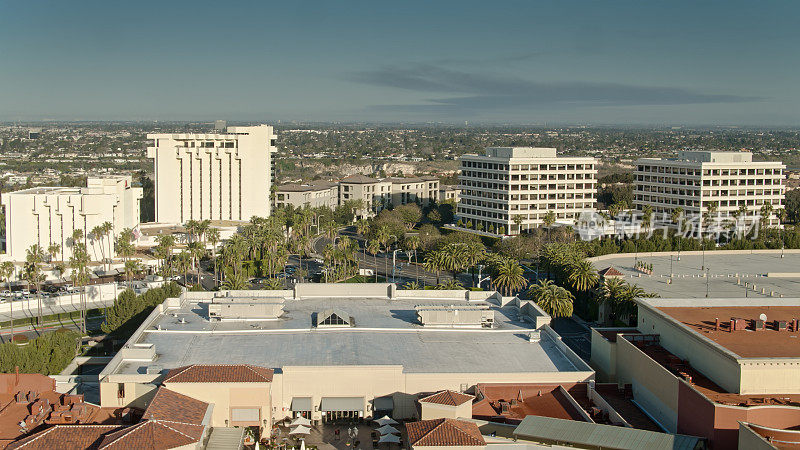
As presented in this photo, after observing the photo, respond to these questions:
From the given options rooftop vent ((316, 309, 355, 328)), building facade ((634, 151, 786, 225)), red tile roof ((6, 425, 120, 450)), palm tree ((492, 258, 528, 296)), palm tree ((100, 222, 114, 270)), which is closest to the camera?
red tile roof ((6, 425, 120, 450))

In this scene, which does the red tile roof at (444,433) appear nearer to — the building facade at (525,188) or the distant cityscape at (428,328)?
the distant cityscape at (428,328)

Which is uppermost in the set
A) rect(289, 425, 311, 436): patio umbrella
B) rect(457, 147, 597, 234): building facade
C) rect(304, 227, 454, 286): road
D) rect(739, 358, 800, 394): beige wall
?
rect(457, 147, 597, 234): building facade

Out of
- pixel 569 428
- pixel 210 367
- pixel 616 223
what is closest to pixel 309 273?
pixel 616 223

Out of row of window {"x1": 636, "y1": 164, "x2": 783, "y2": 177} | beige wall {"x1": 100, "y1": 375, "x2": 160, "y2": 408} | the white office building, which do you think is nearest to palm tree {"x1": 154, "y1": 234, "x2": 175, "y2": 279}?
the white office building

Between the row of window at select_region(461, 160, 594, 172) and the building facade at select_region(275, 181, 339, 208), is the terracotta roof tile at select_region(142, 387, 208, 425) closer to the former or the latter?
the row of window at select_region(461, 160, 594, 172)

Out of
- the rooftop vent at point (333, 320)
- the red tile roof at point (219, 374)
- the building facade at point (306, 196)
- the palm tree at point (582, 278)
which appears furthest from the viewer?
the building facade at point (306, 196)

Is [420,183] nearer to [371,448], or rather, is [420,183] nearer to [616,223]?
[616,223]

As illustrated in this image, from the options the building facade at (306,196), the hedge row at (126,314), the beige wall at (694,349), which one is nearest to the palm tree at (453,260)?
the hedge row at (126,314)
